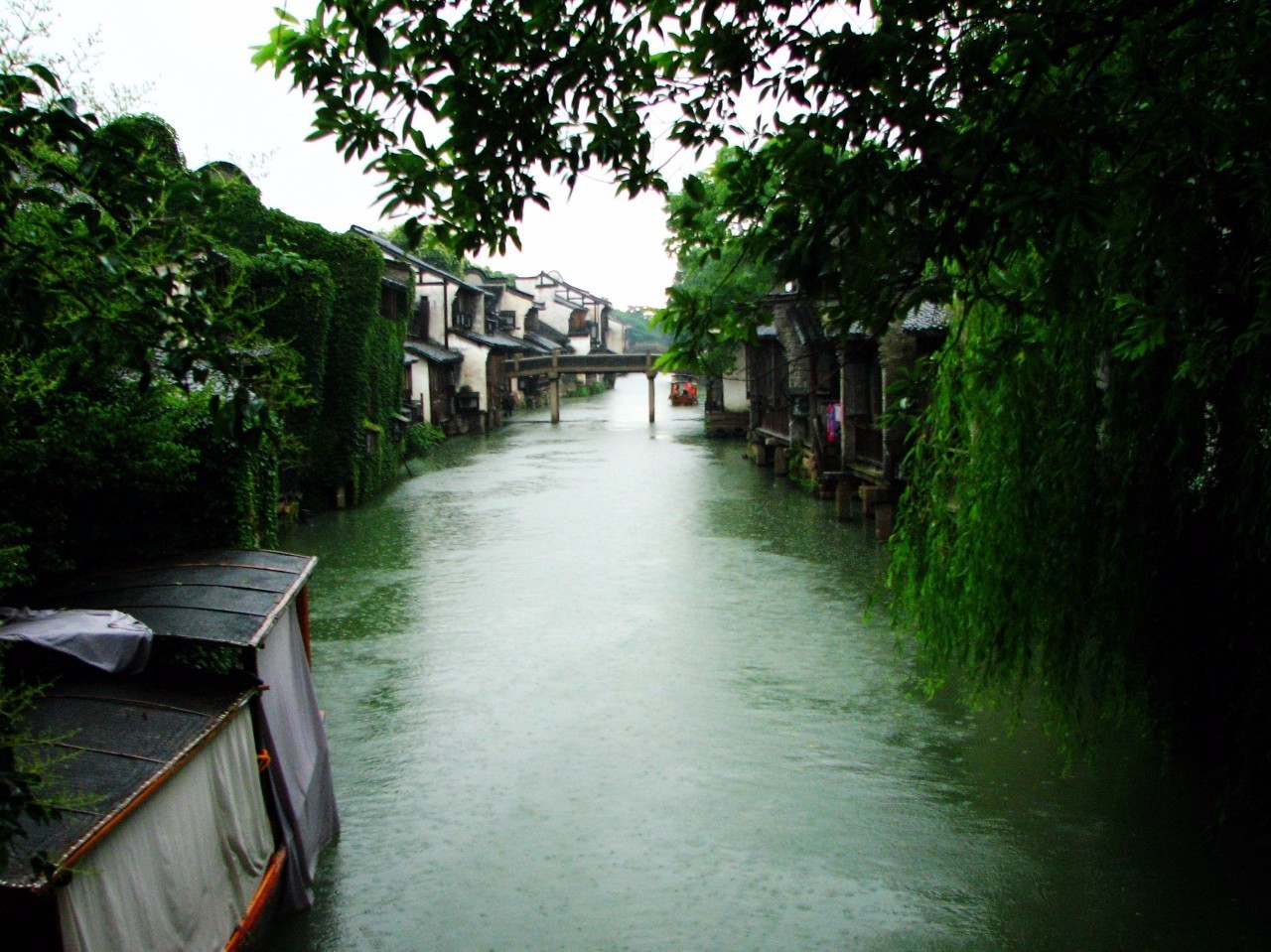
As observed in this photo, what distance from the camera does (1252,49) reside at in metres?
4.51

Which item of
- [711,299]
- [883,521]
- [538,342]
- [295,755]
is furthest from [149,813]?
[538,342]

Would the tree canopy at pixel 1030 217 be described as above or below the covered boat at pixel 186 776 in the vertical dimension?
above

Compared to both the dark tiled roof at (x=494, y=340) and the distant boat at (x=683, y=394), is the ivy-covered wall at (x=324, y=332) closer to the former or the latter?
the dark tiled roof at (x=494, y=340)

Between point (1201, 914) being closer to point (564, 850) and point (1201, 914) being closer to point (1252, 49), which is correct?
point (564, 850)

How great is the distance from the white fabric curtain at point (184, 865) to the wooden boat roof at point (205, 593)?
623mm

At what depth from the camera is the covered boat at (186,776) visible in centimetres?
459

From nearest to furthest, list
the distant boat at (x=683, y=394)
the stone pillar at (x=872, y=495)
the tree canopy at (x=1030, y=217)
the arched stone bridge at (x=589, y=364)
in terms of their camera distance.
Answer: the tree canopy at (x=1030, y=217), the stone pillar at (x=872, y=495), the arched stone bridge at (x=589, y=364), the distant boat at (x=683, y=394)

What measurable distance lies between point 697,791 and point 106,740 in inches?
208

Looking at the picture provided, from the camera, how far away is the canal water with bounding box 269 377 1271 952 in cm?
725

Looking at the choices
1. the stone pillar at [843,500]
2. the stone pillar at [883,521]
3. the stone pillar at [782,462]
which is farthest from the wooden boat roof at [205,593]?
the stone pillar at [782,462]

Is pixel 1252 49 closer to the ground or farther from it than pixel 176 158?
closer to the ground

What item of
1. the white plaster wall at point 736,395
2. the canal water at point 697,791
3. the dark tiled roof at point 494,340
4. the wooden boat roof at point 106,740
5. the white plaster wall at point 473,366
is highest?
the dark tiled roof at point 494,340

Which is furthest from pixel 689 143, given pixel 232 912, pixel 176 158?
pixel 176 158

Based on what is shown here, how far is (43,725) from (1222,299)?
681 centimetres
